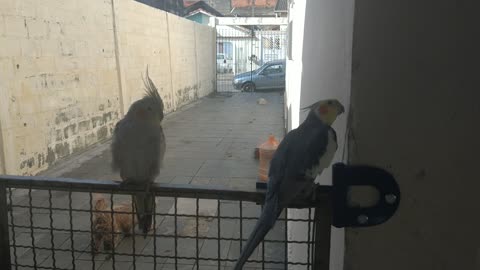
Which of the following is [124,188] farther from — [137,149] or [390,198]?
[390,198]

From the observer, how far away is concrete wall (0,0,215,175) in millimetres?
5535

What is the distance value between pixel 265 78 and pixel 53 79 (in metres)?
12.4

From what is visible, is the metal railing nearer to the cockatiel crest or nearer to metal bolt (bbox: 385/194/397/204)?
metal bolt (bbox: 385/194/397/204)

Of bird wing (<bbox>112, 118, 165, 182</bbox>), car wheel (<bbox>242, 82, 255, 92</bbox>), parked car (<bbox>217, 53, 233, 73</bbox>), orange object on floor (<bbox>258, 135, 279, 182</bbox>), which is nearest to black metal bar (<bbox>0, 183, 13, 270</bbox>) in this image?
bird wing (<bbox>112, 118, 165, 182</bbox>)

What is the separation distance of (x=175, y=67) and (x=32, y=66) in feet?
24.0

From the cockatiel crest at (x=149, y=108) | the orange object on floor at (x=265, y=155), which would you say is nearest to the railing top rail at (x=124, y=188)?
the cockatiel crest at (x=149, y=108)

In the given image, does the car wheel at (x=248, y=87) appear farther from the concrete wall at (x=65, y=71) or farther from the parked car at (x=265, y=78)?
the concrete wall at (x=65, y=71)

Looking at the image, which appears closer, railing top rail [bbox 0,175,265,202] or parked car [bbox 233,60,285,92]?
railing top rail [bbox 0,175,265,202]

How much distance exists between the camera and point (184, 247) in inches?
156

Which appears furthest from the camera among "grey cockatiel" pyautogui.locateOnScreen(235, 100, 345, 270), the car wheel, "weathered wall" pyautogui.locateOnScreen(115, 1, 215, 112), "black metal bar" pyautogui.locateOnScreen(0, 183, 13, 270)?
the car wheel

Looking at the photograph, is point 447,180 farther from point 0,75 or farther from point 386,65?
point 0,75

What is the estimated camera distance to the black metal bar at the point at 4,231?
155cm

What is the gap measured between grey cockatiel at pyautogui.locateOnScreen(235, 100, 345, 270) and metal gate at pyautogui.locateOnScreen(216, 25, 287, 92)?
16979 mm

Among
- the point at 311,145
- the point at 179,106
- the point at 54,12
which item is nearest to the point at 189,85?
the point at 179,106
